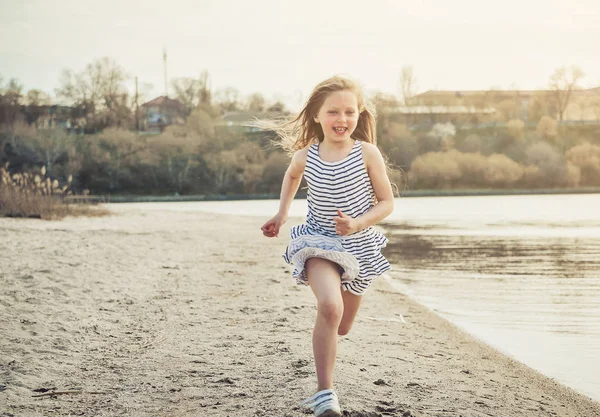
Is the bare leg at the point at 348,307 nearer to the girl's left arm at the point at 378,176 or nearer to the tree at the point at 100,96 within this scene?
the girl's left arm at the point at 378,176

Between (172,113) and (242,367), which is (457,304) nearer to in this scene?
(242,367)

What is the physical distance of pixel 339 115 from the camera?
459cm

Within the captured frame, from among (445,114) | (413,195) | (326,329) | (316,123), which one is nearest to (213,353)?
(326,329)

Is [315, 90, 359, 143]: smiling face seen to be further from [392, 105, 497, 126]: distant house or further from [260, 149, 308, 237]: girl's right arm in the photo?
[392, 105, 497, 126]: distant house

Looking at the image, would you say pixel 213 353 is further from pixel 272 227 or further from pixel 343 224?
pixel 343 224

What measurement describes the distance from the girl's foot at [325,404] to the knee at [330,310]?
0.38 meters

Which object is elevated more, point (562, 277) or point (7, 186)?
point (7, 186)

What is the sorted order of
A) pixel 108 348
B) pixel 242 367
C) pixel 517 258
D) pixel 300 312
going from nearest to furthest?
pixel 242 367 → pixel 108 348 → pixel 300 312 → pixel 517 258

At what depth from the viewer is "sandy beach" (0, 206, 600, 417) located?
4797 mm

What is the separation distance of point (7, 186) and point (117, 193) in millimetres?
44562

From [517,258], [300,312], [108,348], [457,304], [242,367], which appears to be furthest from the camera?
[517,258]

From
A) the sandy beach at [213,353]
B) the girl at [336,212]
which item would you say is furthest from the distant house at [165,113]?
the girl at [336,212]

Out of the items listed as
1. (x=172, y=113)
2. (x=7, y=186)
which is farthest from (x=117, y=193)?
(x=7, y=186)

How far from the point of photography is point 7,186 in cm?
2172
